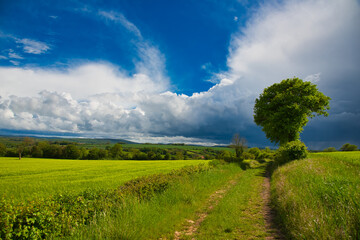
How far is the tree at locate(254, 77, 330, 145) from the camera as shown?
24.1 m

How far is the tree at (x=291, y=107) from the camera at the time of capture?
24109mm

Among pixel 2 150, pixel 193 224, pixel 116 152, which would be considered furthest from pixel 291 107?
pixel 2 150

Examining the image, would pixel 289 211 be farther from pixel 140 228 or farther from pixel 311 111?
pixel 311 111

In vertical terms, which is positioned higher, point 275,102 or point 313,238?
point 275,102

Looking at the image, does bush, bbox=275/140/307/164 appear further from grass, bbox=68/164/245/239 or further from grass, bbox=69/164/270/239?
grass, bbox=68/164/245/239

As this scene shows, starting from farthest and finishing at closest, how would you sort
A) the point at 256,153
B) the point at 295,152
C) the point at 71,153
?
the point at 71,153, the point at 256,153, the point at 295,152

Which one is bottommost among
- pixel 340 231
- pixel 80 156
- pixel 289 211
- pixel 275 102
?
pixel 80 156

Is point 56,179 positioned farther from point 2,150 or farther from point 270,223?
point 2,150

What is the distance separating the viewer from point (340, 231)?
147 inches

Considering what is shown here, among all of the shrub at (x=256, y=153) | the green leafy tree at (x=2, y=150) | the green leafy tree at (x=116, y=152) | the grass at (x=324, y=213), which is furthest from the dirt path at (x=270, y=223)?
the green leafy tree at (x=2, y=150)

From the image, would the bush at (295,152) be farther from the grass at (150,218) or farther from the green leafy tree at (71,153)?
the green leafy tree at (71,153)

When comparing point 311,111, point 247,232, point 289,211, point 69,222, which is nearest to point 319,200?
point 289,211

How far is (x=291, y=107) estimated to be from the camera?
23.4 metres

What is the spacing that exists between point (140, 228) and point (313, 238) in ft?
16.4
